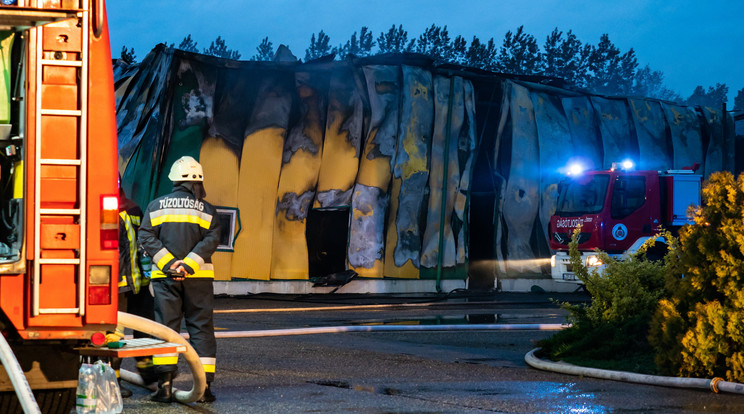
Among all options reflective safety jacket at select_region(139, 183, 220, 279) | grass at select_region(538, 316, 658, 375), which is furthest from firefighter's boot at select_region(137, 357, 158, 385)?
grass at select_region(538, 316, 658, 375)

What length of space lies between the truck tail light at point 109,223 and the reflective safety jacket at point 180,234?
8.43 feet

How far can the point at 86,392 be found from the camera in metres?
5.74

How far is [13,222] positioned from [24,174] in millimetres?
401

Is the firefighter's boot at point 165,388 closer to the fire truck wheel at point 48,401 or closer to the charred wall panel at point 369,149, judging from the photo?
the fire truck wheel at point 48,401

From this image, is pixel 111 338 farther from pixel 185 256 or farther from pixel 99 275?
pixel 185 256

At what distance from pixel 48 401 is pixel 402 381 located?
401 centimetres

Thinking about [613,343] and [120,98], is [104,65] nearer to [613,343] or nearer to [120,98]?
[613,343]

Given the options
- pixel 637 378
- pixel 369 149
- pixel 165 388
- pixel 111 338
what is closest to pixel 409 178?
pixel 369 149

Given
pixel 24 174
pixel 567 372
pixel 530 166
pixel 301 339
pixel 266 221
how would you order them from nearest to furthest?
pixel 24 174 → pixel 567 372 → pixel 301 339 → pixel 266 221 → pixel 530 166

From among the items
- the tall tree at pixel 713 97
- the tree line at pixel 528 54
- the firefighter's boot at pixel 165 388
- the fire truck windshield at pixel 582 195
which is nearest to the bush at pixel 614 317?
the firefighter's boot at pixel 165 388

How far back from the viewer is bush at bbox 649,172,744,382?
847 centimetres

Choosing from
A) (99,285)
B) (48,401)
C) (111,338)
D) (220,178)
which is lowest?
(48,401)

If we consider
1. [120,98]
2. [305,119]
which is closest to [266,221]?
[305,119]

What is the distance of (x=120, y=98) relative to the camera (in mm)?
22359
